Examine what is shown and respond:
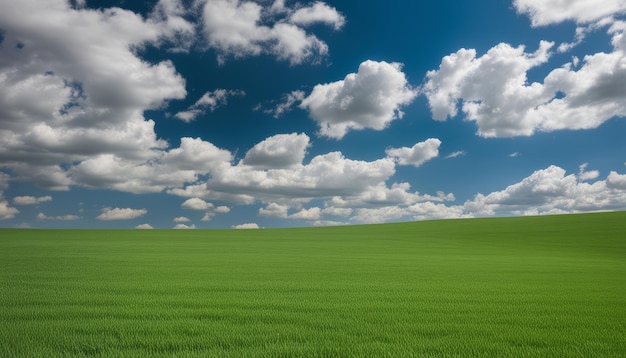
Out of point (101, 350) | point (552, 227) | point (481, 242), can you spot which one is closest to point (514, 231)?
point (552, 227)

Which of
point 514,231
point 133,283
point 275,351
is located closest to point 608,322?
point 275,351

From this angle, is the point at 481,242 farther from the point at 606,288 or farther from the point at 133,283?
the point at 133,283

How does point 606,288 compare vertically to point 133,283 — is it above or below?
below

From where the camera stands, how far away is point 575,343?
6.16 meters

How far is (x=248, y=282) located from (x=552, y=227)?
52.2 meters

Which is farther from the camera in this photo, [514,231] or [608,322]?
[514,231]

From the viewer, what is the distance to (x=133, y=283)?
38.8ft

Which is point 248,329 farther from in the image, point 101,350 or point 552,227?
point 552,227

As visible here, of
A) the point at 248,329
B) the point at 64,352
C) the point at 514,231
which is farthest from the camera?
the point at 514,231

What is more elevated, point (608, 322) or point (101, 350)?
point (101, 350)

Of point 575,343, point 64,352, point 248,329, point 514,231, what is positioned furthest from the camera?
point 514,231

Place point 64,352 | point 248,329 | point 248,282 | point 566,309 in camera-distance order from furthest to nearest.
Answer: point 248,282 < point 566,309 < point 248,329 < point 64,352

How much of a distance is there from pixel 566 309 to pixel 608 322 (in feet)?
4.00

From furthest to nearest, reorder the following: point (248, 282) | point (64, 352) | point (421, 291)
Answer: point (248, 282) < point (421, 291) < point (64, 352)
